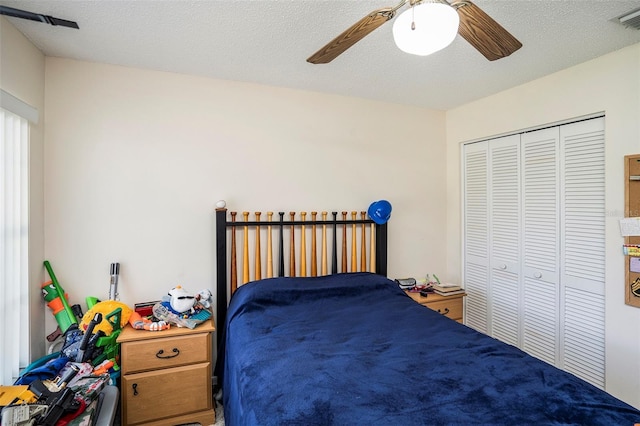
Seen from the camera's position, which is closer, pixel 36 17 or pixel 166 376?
pixel 36 17

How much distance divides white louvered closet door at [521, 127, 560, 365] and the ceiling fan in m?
1.50

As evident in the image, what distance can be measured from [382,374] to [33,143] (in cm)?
249

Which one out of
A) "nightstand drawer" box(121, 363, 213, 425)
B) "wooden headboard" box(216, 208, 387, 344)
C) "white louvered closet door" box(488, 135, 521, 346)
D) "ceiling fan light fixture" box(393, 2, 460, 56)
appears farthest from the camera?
"white louvered closet door" box(488, 135, 521, 346)

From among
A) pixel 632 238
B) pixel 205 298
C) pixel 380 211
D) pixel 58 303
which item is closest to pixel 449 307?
pixel 380 211

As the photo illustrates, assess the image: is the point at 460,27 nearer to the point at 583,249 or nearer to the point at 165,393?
the point at 583,249

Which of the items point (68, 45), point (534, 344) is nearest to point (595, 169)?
point (534, 344)

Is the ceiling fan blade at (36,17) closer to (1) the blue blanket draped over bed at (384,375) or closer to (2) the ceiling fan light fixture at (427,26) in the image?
(2) the ceiling fan light fixture at (427,26)

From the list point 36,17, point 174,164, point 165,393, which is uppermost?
point 36,17

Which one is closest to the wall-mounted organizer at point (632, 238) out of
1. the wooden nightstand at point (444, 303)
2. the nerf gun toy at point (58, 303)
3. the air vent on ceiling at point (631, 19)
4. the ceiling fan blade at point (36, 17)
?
the air vent on ceiling at point (631, 19)

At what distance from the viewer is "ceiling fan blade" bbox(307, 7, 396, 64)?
4.02ft

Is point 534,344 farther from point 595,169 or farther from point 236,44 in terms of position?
point 236,44

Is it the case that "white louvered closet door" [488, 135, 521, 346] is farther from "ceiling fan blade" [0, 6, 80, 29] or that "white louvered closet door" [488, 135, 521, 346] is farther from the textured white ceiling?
"ceiling fan blade" [0, 6, 80, 29]

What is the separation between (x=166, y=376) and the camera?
6.56 feet

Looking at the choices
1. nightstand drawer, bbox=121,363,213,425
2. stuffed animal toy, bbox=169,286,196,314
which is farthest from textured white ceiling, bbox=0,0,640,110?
nightstand drawer, bbox=121,363,213,425
